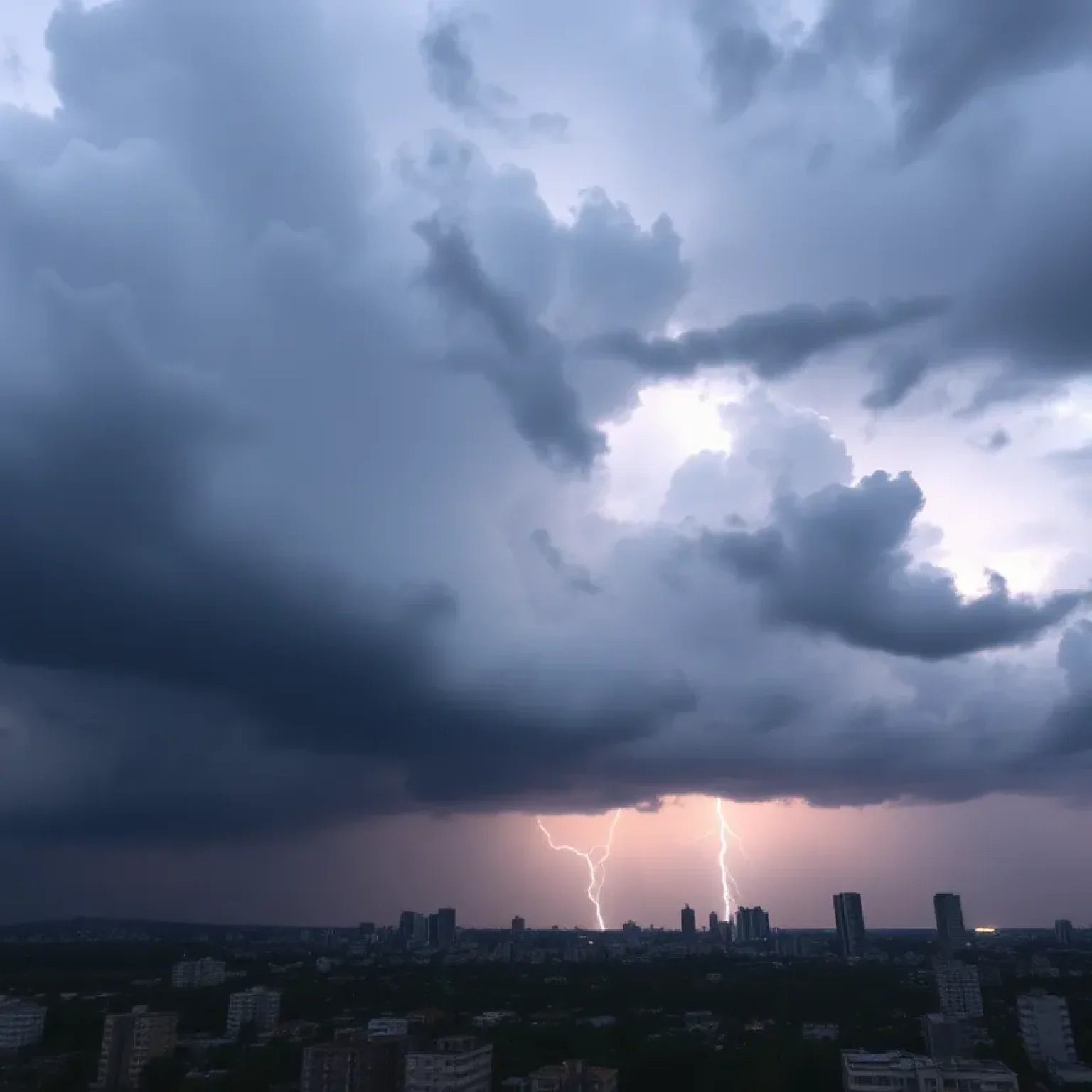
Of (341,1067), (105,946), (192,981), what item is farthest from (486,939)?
(341,1067)

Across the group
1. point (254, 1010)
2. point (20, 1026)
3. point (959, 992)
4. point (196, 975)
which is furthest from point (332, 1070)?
point (196, 975)

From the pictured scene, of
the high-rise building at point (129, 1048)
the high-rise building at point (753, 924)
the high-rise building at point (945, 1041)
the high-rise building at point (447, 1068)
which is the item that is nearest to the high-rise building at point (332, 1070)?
the high-rise building at point (447, 1068)

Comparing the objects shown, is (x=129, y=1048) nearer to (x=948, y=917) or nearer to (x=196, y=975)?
(x=196, y=975)

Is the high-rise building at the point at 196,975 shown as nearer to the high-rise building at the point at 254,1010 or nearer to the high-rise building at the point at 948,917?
the high-rise building at the point at 254,1010

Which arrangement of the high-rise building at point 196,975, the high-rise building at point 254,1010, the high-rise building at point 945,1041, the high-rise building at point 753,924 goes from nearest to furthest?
1. the high-rise building at point 945,1041
2. the high-rise building at point 254,1010
3. the high-rise building at point 196,975
4. the high-rise building at point 753,924

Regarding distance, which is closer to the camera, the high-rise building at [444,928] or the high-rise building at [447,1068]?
the high-rise building at [447,1068]

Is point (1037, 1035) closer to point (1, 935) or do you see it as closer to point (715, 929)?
point (715, 929)

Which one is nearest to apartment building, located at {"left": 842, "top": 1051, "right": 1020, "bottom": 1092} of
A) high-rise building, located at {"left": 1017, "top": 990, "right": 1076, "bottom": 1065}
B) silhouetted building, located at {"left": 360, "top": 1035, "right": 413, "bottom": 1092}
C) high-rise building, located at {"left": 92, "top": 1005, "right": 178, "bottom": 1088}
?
silhouetted building, located at {"left": 360, "top": 1035, "right": 413, "bottom": 1092}
